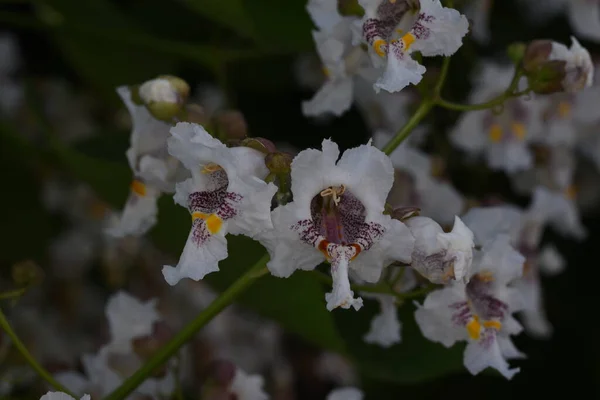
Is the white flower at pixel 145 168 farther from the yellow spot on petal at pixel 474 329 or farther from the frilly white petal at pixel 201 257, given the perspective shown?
the yellow spot on petal at pixel 474 329

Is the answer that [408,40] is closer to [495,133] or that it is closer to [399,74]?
[399,74]

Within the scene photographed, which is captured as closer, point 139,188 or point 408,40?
point 408,40

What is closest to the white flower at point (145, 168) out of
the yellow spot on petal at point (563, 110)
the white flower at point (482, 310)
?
the white flower at point (482, 310)

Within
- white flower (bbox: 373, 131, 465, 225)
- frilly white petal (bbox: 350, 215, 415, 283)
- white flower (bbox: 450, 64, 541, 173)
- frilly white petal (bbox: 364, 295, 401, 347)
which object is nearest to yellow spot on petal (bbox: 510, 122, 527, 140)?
white flower (bbox: 450, 64, 541, 173)

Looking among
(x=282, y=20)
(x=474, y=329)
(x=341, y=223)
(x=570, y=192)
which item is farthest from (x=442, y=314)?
(x=570, y=192)

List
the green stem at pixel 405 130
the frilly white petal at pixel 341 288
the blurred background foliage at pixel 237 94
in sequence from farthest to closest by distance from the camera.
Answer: the blurred background foliage at pixel 237 94
the green stem at pixel 405 130
the frilly white petal at pixel 341 288
